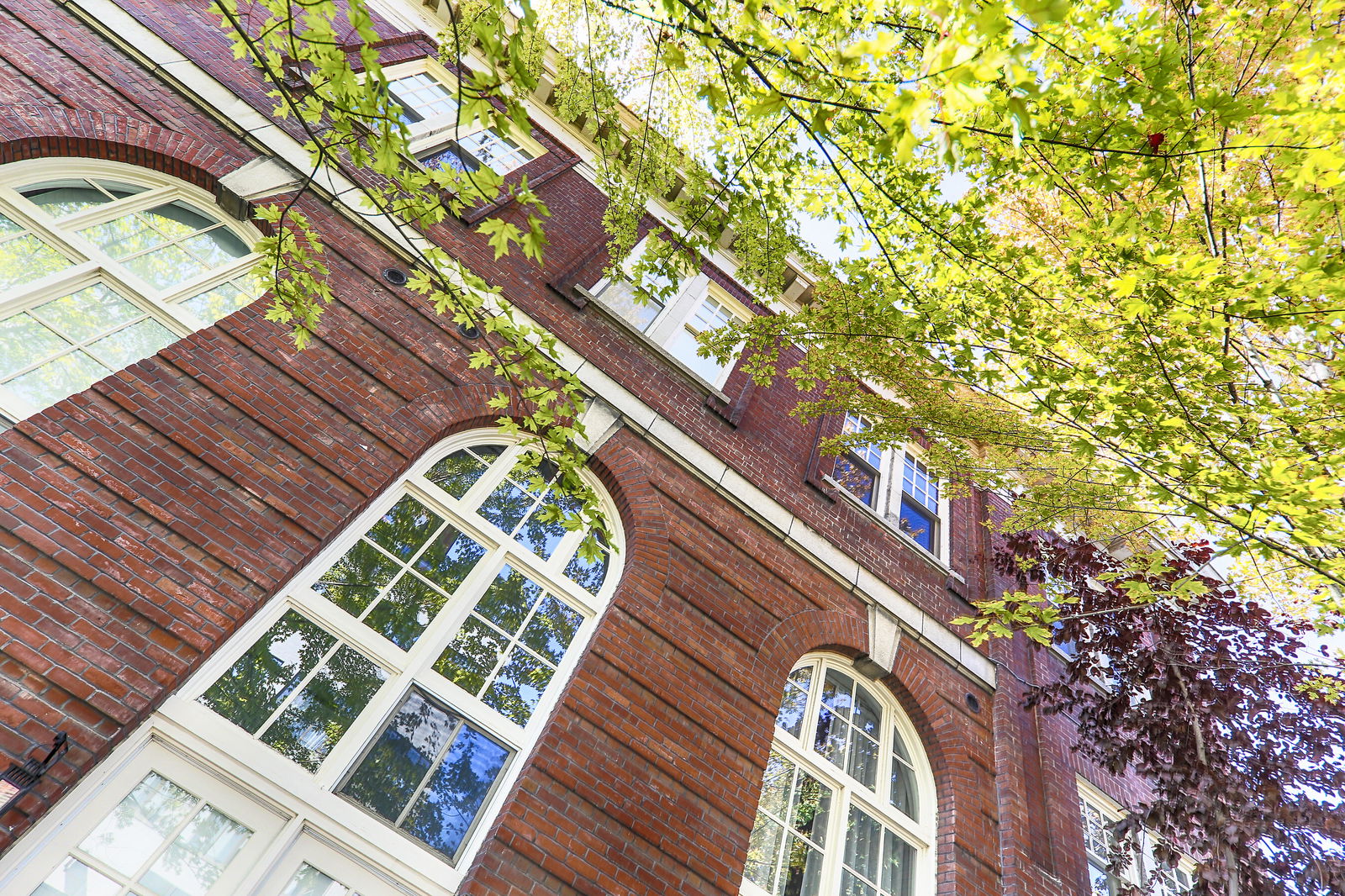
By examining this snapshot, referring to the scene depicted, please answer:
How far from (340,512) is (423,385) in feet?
4.57

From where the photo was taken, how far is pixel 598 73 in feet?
23.7

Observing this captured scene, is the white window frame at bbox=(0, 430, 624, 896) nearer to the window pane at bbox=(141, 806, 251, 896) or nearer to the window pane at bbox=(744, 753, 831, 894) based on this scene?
the window pane at bbox=(141, 806, 251, 896)

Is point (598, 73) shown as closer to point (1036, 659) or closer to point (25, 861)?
point (25, 861)

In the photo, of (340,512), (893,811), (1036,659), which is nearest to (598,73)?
(340,512)

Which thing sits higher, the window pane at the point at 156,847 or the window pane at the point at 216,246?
the window pane at the point at 216,246

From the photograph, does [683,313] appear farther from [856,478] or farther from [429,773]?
[429,773]

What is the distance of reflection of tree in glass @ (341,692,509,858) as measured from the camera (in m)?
4.41

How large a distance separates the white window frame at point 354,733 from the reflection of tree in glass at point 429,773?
6cm

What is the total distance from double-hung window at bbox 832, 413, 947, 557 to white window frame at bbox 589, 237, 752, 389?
6.52 ft

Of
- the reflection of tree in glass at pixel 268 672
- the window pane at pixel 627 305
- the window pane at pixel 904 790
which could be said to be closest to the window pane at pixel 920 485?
the window pane at pixel 904 790

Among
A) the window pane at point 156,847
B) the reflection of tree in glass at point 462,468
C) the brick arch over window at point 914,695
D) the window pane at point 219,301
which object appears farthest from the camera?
the brick arch over window at point 914,695

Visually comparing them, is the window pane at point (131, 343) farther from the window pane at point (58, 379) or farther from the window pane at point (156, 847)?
the window pane at point (156, 847)

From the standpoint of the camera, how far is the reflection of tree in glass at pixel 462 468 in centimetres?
584

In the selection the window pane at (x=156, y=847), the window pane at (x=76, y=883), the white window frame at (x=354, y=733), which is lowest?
the window pane at (x=76, y=883)
